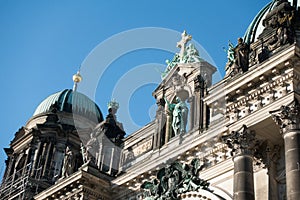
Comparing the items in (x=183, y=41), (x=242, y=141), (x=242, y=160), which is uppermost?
(x=183, y=41)

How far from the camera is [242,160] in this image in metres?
17.5

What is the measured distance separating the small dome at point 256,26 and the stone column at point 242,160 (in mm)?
9238

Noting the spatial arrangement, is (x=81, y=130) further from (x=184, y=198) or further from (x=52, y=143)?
(x=184, y=198)

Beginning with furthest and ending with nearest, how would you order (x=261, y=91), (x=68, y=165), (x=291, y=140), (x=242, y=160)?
1. (x=68, y=165)
2. (x=261, y=91)
3. (x=242, y=160)
4. (x=291, y=140)

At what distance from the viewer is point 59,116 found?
3622 cm

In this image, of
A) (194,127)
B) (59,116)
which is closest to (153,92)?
(194,127)

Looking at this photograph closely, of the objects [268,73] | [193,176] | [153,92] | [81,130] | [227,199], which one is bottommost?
[227,199]

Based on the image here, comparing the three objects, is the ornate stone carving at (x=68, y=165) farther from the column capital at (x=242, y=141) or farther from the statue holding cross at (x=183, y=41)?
the column capital at (x=242, y=141)

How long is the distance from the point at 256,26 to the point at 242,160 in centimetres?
1099

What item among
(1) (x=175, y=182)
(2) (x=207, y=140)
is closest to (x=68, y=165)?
(1) (x=175, y=182)

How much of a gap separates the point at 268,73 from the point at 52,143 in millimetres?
18792

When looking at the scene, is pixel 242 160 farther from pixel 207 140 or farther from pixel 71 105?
pixel 71 105

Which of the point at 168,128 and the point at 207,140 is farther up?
the point at 168,128

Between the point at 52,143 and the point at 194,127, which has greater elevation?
the point at 52,143
